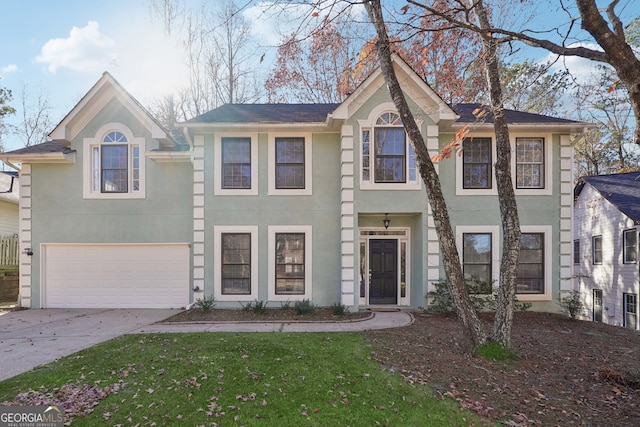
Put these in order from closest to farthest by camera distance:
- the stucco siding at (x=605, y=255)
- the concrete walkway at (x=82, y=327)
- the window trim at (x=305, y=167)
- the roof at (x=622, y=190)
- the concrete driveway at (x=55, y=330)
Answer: the concrete driveway at (x=55, y=330) < the concrete walkway at (x=82, y=327) < the window trim at (x=305, y=167) < the roof at (x=622, y=190) < the stucco siding at (x=605, y=255)

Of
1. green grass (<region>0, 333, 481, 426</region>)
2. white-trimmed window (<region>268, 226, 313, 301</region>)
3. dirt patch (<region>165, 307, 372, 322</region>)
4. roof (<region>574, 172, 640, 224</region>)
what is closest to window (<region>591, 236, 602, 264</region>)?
roof (<region>574, 172, 640, 224</region>)

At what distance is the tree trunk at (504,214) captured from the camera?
6.04 metres

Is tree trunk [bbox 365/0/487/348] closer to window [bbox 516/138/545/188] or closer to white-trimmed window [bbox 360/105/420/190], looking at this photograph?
white-trimmed window [bbox 360/105/420/190]

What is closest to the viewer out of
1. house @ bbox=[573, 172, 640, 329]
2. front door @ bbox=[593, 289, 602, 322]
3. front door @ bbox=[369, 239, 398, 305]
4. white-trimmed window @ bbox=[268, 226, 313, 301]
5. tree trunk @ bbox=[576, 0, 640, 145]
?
tree trunk @ bbox=[576, 0, 640, 145]

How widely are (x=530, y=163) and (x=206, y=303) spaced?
10737 millimetres

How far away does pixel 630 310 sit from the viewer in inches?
553

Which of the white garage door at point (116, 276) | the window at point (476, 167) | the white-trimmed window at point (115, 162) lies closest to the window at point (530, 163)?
the window at point (476, 167)

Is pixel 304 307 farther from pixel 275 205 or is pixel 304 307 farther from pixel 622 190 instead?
pixel 622 190

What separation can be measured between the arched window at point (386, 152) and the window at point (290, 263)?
2901 mm

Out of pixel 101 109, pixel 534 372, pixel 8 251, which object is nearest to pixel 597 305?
pixel 534 372

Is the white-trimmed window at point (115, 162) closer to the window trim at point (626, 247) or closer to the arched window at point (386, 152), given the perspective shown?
the arched window at point (386, 152)

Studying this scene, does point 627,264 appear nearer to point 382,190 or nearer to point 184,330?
point 382,190

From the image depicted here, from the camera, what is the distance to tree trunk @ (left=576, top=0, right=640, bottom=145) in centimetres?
387

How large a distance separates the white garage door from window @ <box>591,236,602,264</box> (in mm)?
17398
